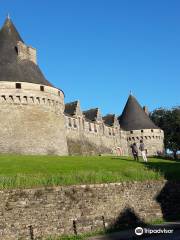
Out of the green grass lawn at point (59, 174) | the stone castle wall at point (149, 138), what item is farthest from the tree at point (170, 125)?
the green grass lawn at point (59, 174)

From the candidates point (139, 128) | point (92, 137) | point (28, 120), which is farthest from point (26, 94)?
point (139, 128)

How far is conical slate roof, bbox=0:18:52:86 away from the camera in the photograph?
43438 millimetres

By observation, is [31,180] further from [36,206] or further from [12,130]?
[12,130]

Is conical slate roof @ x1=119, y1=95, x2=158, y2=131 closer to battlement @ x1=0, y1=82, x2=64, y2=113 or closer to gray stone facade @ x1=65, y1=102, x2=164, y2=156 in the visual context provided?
gray stone facade @ x1=65, y1=102, x2=164, y2=156

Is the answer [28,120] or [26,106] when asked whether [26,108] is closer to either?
[26,106]

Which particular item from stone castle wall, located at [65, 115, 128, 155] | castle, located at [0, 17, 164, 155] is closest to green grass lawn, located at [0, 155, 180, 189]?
castle, located at [0, 17, 164, 155]

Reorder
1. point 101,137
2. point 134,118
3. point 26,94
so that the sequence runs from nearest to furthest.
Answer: point 26,94
point 101,137
point 134,118

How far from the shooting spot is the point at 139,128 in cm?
7038

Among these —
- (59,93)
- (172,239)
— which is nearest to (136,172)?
(172,239)

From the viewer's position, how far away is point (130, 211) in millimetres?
23312

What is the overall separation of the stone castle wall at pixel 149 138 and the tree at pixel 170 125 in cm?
769

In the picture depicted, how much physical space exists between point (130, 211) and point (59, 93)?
24364 mm

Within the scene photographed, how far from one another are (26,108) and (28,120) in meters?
1.13

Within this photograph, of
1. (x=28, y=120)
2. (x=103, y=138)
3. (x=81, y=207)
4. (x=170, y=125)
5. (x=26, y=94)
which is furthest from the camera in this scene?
(x=170, y=125)
